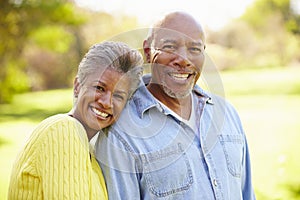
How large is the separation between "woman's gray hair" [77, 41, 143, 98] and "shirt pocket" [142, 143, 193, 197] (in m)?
0.28

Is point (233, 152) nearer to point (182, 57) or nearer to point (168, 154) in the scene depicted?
point (168, 154)

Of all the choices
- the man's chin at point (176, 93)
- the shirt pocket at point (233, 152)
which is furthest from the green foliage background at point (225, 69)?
the man's chin at point (176, 93)

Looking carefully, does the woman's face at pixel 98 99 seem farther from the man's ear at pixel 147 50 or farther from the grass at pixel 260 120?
the grass at pixel 260 120

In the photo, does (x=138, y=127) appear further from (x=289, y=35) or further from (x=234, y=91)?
(x=289, y=35)

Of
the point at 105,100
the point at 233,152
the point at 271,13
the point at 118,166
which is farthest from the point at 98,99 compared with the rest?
the point at 271,13

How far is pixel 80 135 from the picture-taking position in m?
1.38

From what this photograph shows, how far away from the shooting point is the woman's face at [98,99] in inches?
56.2

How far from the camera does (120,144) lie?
1.51 metres

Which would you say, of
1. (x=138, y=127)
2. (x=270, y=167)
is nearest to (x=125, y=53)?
(x=138, y=127)

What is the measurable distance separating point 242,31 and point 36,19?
25.3 feet

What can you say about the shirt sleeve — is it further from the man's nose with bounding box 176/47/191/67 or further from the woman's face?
the man's nose with bounding box 176/47/191/67

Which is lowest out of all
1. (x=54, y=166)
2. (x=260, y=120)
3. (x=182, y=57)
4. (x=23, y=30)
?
(x=54, y=166)

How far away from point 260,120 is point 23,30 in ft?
18.5

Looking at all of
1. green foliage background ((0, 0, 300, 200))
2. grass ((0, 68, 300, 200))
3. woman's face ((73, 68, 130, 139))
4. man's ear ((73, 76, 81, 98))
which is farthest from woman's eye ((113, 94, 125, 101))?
green foliage background ((0, 0, 300, 200))
